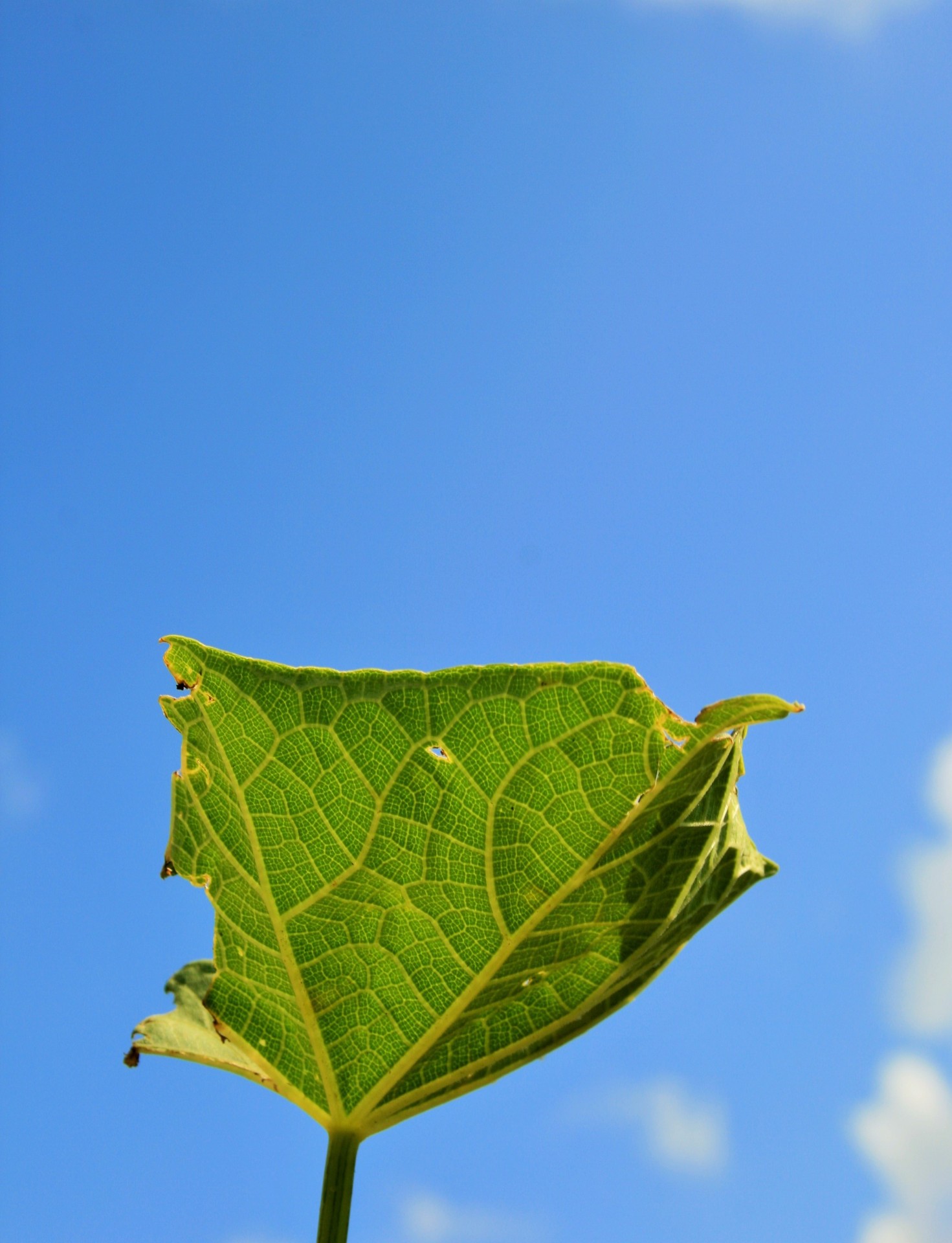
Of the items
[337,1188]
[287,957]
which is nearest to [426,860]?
[287,957]

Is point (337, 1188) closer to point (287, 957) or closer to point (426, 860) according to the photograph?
point (287, 957)

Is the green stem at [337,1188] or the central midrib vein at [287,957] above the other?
the central midrib vein at [287,957]

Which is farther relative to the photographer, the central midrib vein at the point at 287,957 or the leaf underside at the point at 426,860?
the central midrib vein at the point at 287,957

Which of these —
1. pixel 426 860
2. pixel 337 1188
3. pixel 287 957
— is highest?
pixel 426 860

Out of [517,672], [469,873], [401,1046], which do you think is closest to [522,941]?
[469,873]

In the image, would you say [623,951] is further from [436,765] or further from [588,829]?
[436,765]
